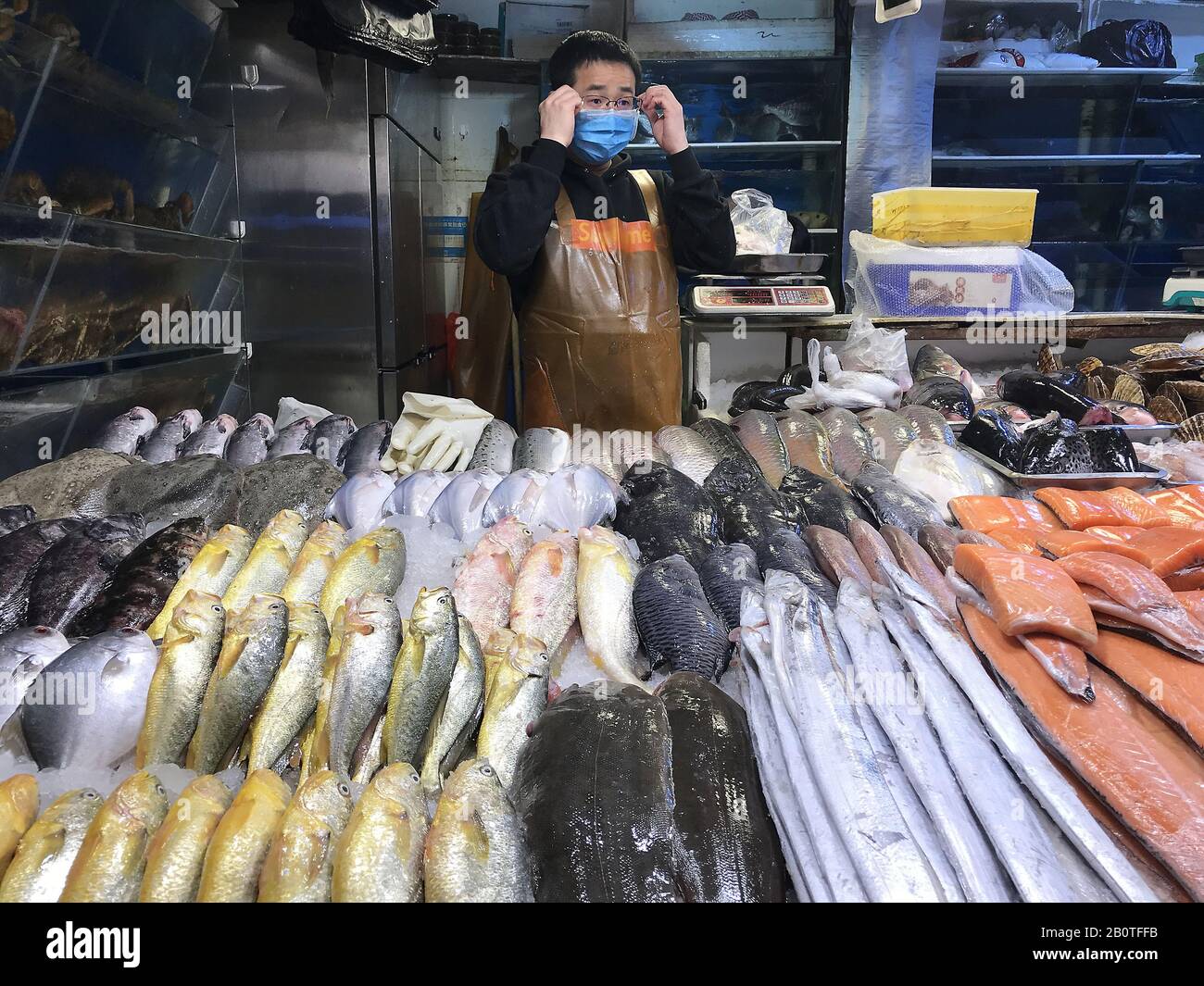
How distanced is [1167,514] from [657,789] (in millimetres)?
1826

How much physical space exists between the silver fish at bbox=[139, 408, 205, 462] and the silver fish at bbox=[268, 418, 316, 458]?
0.36 metres

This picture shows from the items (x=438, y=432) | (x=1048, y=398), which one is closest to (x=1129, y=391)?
(x=1048, y=398)

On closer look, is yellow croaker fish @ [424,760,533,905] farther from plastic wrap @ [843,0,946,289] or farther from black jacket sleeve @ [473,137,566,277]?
plastic wrap @ [843,0,946,289]

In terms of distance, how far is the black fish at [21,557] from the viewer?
1893 mm

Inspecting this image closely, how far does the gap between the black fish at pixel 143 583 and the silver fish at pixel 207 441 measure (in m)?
1.02

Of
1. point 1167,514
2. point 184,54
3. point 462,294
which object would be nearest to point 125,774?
point 1167,514

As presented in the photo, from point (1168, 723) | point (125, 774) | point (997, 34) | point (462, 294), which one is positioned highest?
point (997, 34)

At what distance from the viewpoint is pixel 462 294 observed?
24.8 ft

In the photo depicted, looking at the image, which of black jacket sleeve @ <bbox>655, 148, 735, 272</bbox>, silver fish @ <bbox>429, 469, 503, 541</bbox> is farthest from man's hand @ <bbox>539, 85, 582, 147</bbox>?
silver fish @ <bbox>429, 469, 503, 541</bbox>

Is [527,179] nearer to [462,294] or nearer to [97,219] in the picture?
[97,219]

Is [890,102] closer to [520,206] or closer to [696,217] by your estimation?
[696,217]

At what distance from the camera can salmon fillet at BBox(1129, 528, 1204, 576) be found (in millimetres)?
1894

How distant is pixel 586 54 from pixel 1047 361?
9.21 ft

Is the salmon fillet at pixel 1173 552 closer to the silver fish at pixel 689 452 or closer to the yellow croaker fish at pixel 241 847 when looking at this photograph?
the silver fish at pixel 689 452
